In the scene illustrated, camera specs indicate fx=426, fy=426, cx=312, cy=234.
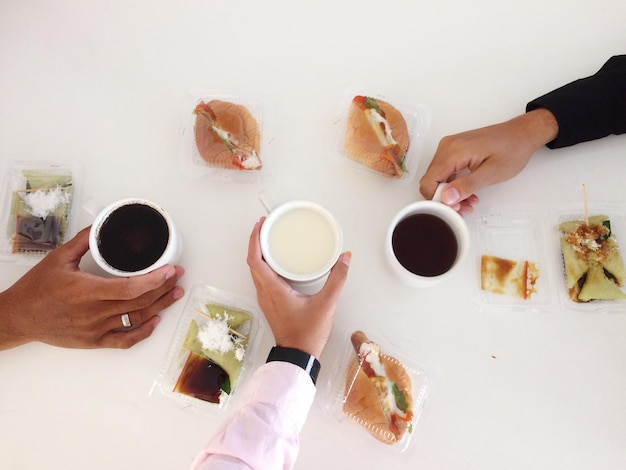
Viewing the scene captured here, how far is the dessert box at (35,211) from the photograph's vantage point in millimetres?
992

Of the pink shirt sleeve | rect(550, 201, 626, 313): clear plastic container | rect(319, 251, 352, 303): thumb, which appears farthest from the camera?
rect(550, 201, 626, 313): clear plastic container

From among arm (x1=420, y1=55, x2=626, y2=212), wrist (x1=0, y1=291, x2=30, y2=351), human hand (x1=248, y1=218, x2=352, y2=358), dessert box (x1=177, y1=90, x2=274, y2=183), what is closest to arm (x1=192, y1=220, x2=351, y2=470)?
human hand (x1=248, y1=218, x2=352, y2=358)

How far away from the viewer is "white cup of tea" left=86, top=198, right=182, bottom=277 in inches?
33.7

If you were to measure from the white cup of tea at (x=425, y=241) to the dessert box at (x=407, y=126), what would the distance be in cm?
13

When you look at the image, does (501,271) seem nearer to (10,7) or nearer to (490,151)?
(490,151)

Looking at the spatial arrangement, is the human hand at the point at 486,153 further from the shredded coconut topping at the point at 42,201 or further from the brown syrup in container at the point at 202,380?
the shredded coconut topping at the point at 42,201

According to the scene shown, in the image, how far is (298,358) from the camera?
2.71ft

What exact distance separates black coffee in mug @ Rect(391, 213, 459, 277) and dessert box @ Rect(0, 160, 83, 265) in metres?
0.77

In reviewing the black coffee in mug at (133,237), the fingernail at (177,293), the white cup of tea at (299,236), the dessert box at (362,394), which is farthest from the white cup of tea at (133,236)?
the dessert box at (362,394)

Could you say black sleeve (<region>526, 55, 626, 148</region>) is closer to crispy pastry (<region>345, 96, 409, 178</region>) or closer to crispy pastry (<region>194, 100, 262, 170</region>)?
crispy pastry (<region>345, 96, 409, 178</region>)

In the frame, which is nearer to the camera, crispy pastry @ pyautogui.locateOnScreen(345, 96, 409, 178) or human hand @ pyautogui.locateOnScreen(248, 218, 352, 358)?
human hand @ pyautogui.locateOnScreen(248, 218, 352, 358)

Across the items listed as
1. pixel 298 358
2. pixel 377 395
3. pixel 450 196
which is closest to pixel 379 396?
pixel 377 395

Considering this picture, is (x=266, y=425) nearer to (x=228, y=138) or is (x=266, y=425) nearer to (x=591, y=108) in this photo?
(x=228, y=138)

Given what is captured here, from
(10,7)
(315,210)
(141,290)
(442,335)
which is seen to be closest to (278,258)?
(315,210)
